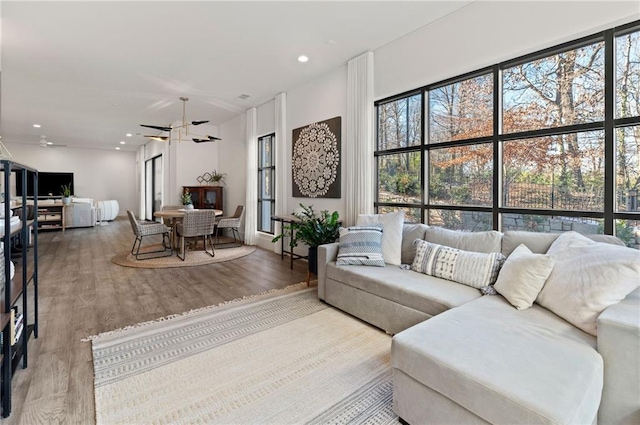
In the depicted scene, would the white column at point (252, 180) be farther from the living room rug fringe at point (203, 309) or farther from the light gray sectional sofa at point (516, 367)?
the light gray sectional sofa at point (516, 367)

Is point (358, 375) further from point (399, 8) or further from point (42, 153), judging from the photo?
point (42, 153)

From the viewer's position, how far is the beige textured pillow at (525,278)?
6.32 ft

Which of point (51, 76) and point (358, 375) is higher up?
point (51, 76)

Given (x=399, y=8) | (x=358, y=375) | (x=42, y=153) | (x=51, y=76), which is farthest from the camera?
(x=42, y=153)

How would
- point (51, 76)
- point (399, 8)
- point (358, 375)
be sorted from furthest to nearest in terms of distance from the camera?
point (51, 76)
point (399, 8)
point (358, 375)

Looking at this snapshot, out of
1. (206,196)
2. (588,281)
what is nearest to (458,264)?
(588,281)

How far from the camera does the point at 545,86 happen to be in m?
2.66

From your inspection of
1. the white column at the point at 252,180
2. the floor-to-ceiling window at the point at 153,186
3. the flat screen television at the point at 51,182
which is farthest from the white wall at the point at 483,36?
the flat screen television at the point at 51,182

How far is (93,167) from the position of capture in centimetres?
1186

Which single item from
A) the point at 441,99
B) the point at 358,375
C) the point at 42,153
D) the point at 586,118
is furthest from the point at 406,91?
the point at 42,153

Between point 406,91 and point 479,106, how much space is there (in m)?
0.88

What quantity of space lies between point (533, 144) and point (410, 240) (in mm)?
1389

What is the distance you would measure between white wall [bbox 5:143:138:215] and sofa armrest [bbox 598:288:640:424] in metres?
14.6

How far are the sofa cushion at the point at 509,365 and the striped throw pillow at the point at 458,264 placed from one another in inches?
21.6
